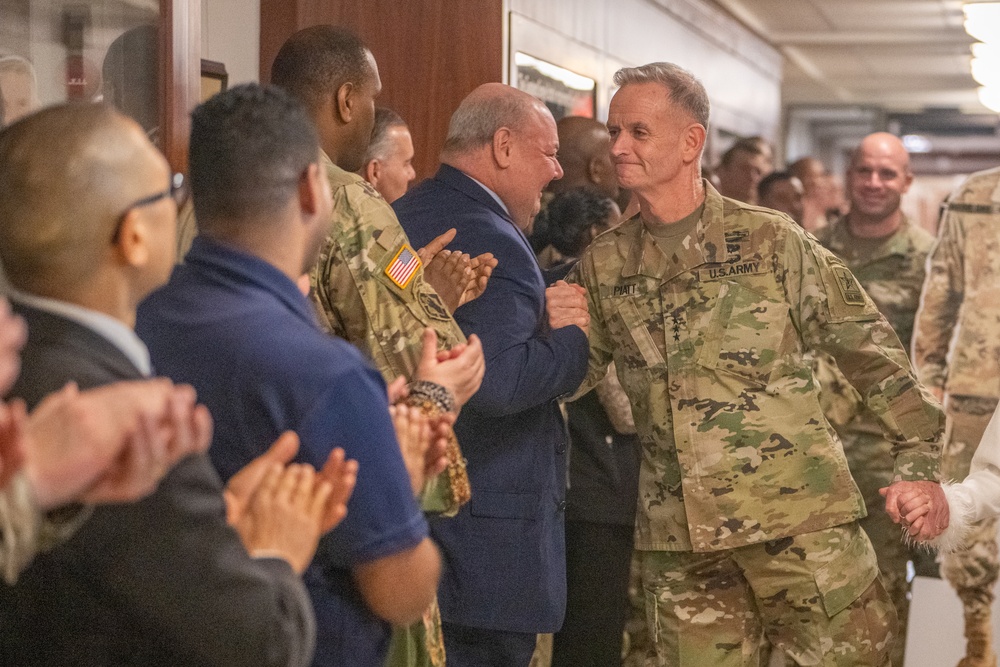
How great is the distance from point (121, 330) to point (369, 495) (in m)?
0.35

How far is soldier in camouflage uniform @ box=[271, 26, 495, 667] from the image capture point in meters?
1.82

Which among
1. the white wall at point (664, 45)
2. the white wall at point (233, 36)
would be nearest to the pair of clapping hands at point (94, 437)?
the white wall at point (233, 36)

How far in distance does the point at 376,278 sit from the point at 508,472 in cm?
66

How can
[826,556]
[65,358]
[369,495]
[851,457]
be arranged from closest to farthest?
[65,358] < [369,495] < [826,556] < [851,457]

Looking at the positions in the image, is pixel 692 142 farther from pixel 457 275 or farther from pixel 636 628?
pixel 636 628

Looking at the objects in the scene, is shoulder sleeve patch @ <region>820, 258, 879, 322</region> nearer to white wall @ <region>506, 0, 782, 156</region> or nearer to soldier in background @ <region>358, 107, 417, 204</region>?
soldier in background @ <region>358, 107, 417, 204</region>

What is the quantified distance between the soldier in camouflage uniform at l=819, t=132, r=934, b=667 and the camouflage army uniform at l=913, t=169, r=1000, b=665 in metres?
0.22

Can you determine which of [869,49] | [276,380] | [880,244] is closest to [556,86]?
[880,244]

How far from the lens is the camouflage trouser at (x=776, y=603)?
8.45ft

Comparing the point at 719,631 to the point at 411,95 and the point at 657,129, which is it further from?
the point at 411,95

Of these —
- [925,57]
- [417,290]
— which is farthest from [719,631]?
[925,57]

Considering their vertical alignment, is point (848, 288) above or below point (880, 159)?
below

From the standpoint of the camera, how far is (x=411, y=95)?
4.05 metres

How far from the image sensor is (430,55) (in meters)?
4.04
